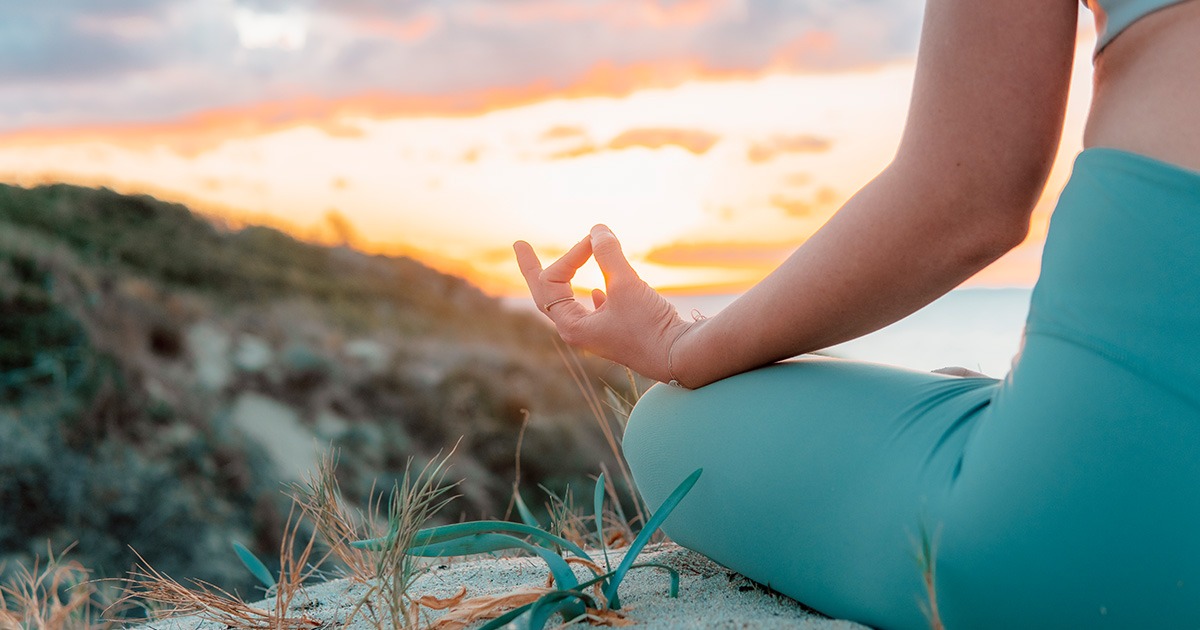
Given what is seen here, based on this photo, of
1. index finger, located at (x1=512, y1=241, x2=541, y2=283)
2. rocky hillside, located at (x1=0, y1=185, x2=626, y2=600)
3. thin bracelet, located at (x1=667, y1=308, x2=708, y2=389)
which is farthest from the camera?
rocky hillside, located at (x1=0, y1=185, x2=626, y2=600)

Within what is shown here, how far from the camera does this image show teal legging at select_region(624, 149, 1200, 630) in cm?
96

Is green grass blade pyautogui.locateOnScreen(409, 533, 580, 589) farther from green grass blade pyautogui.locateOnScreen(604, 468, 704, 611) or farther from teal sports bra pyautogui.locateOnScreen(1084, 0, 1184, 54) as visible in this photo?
teal sports bra pyautogui.locateOnScreen(1084, 0, 1184, 54)

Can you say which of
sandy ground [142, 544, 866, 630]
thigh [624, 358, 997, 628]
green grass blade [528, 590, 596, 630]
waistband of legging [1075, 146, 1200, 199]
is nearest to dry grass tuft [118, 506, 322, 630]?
sandy ground [142, 544, 866, 630]

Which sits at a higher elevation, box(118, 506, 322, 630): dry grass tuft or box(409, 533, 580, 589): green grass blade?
box(409, 533, 580, 589): green grass blade

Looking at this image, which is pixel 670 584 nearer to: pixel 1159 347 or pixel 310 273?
pixel 1159 347

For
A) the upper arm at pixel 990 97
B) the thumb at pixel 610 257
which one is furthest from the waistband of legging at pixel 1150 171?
the thumb at pixel 610 257

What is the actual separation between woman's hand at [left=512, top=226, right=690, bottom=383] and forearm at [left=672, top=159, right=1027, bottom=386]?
0.18m

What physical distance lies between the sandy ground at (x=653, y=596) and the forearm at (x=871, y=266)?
0.38 meters

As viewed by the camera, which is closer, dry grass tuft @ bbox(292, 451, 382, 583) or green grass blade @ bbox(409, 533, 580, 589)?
green grass blade @ bbox(409, 533, 580, 589)

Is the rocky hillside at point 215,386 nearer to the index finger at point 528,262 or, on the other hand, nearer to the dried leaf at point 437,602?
the index finger at point 528,262

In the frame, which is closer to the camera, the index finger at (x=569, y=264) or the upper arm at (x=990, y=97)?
the upper arm at (x=990, y=97)

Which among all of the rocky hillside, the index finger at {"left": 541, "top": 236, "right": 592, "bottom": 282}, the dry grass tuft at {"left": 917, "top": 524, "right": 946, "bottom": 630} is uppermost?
the index finger at {"left": 541, "top": 236, "right": 592, "bottom": 282}

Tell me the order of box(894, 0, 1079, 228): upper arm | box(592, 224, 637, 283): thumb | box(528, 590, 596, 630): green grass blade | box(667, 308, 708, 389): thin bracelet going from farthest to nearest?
box(592, 224, 637, 283): thumb, box(667, 308, 708, 389): thin bracelet, box(528, 590, 596, 630): green grass blade, box(894, 0, 1079, 228): upper arm

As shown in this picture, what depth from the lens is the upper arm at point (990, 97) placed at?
1.03 m
